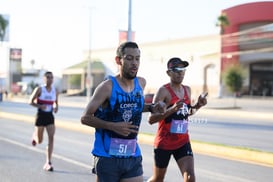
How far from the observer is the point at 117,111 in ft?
14.0

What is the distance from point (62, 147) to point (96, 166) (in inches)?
304

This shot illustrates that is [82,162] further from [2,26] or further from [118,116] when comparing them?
[2,26]

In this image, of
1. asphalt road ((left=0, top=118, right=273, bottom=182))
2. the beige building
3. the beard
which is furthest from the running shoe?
the beige building

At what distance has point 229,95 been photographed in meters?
57.0

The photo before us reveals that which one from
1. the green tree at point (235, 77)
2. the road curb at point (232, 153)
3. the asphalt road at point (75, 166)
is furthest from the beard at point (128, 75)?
the green tree at point (235, 77)

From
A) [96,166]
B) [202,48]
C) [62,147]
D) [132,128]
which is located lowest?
[62,147]

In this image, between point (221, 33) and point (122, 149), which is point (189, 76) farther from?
point (122, 149)

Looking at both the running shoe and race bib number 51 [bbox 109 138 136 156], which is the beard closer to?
race bib number 51 [bbox 109 138 136 156]

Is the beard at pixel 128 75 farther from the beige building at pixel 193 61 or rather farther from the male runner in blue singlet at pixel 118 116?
the beige building at pixel 193 61

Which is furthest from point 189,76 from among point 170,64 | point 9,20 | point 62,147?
point 170,64

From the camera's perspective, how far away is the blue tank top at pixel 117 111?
4266 mm

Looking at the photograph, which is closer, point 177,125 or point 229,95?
point 177,125

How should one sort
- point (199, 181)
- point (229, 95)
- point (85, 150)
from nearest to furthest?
point (199, 181) → point (85, 150) → point (229, 95)

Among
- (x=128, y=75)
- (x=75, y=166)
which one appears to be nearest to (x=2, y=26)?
(x=75, y=166)
